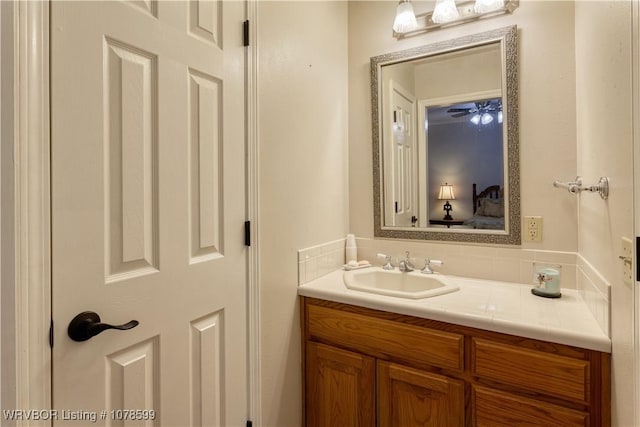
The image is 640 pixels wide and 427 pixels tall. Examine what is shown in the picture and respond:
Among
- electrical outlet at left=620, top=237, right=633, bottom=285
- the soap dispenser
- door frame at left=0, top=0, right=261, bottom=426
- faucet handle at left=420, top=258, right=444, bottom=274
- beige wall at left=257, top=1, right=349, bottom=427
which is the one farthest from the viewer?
the soap dispenser

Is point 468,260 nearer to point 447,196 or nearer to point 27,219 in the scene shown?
point 447,196

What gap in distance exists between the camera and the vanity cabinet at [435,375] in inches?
41.9

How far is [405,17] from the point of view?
1.76 metres

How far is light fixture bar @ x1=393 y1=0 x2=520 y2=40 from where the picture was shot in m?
1.59

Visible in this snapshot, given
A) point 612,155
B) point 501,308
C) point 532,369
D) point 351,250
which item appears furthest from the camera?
point 351,250

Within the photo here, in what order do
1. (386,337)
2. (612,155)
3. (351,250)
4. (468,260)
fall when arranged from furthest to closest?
(351,250) → (468,260) → (386,337) → (612,155)

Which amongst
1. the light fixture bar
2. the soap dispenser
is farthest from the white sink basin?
the light fixture bar

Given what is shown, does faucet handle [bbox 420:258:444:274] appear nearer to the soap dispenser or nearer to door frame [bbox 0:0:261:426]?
the soap dispenser

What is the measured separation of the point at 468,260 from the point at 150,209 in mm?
1509

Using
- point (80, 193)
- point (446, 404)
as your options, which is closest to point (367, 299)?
point (446, 404)

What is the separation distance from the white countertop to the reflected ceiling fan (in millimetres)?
825

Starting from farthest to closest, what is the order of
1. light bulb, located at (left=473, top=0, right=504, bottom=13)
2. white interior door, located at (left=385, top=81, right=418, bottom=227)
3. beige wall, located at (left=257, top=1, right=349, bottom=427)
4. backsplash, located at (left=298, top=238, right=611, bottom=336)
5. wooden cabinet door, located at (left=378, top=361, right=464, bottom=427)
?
white interior door, located at (left=385, top=81, right=418, bottom=227) → light bulb, located at (left=473, top=0, right=504, bottom=13) → backsplash, located at (left=298, top=238, right=611, bottom=336) → beige wall, located at (left=257, top=1, right=349, bottom=427) → wooden cabinet door, located at (left=378, top=361, right=464, bottom=427)

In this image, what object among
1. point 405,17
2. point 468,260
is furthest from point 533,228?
point 405,17

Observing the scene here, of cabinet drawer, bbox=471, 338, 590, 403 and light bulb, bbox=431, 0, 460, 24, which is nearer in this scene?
cabinet drawer, bbox=471, 338, 590, 403
